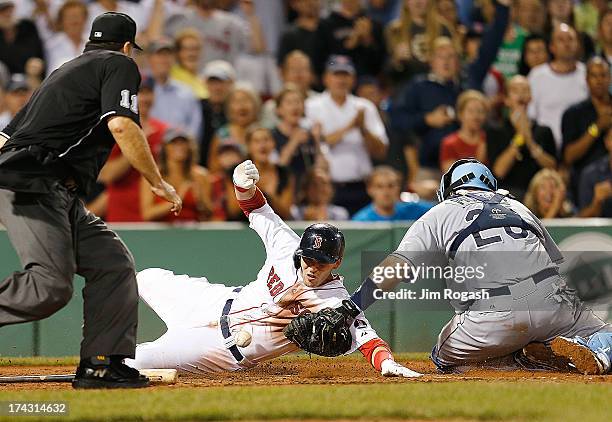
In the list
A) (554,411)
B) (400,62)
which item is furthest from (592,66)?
(554,411)

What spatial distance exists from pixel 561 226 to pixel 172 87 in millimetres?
4954

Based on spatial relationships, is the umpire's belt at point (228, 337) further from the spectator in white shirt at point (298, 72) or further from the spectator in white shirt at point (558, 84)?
the spectator in white shirt at point (558, 84)

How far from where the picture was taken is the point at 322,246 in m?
8.43

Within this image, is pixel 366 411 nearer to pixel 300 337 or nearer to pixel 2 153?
pixel 300 337

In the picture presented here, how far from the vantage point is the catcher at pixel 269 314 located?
8.34 meters

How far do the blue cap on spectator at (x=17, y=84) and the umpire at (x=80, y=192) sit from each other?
5.47 m

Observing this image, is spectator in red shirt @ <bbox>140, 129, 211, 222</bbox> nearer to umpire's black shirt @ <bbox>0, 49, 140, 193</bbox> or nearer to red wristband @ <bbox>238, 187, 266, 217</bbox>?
red wristband @ <bbox>238, 187, 266, 217</bbox>

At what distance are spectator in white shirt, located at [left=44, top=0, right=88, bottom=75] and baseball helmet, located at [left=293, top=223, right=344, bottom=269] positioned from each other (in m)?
6.09

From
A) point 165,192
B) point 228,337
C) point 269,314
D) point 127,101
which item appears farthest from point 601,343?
point 127,101

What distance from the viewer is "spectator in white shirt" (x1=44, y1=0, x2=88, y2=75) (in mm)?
13719

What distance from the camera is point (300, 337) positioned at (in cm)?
836

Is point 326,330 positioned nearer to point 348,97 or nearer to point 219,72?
point 219,72

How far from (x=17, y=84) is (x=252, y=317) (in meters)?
5.40

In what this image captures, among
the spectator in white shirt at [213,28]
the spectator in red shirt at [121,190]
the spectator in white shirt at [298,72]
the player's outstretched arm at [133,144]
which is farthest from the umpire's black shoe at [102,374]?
the spectator in white shirt at [213,28]
